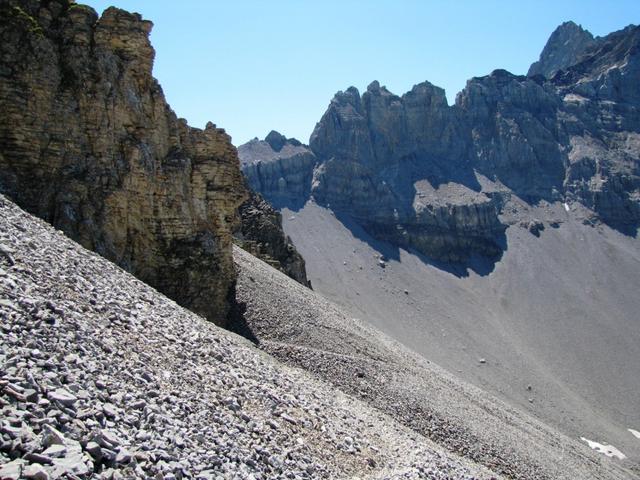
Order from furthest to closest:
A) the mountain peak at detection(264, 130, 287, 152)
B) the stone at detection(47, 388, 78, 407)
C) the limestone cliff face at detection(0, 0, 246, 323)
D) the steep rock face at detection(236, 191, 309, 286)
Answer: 1. the mountain peak at detection(264, 130, 287, 152)
2. the steep rock face at detection(236, 191, 309, 286)
3. the limestone cliff face at detection(0, 0, 246, 323)
4. the stone at detection(47, 388, 78, 407)

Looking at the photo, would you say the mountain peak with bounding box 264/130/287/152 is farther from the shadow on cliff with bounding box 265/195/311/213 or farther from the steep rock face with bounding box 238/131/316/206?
the shadow on cliff with bounding box 265/195/311/213

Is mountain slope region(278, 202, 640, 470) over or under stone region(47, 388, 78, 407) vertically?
over

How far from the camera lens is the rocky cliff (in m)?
167

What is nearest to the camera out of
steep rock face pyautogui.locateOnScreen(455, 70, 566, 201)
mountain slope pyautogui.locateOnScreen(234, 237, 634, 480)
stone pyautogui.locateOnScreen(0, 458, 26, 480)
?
stone pyautogui.locateOnScreen(0, 458, 26, 480)

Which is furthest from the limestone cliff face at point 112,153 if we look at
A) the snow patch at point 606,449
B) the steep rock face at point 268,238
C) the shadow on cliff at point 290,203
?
the shadow on cliff at point 290,203

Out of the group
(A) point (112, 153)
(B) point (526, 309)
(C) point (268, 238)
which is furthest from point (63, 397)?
(B) point (526, 309)

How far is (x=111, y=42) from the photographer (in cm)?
3706

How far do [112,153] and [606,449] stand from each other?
73499 millimetres

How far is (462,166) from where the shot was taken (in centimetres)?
19275

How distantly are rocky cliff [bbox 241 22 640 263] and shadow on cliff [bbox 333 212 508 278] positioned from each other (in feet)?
3.87

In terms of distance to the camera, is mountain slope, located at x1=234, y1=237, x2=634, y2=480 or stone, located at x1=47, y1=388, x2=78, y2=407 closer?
stone, located at x1=47, y1=388, x2=78, y2=407

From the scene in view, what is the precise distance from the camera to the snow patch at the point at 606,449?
73.1m

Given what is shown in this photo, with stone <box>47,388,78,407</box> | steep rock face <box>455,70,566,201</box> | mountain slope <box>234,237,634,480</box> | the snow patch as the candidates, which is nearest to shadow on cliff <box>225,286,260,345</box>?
mountain slope <box>234,237,634,480</box>

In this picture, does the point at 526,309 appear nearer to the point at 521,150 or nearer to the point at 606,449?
the point at 606,449
